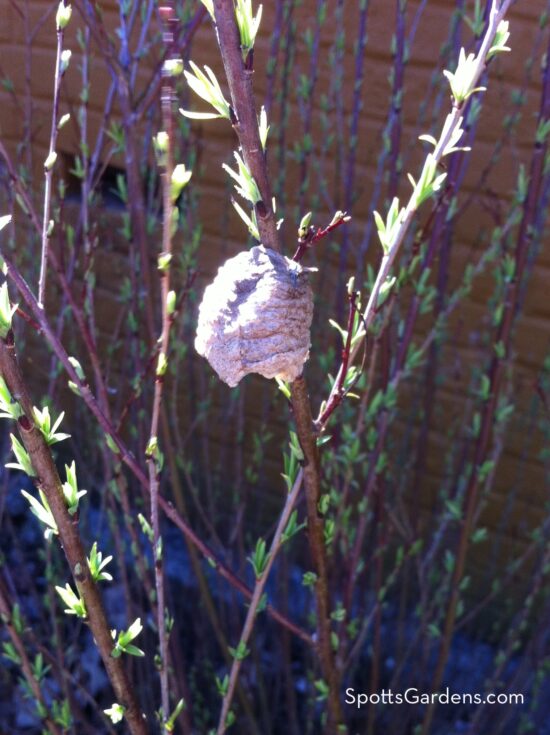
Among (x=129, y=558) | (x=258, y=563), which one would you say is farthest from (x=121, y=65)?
(x=129, y=558)

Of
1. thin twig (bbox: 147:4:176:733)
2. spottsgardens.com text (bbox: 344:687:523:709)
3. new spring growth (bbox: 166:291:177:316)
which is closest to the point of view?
thin twig (bbox: 147:4:176:733)

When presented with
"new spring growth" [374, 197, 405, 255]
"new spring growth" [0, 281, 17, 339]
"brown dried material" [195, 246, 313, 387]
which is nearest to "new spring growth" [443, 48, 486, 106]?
"new spring growth" [374, 197, 405, 255]

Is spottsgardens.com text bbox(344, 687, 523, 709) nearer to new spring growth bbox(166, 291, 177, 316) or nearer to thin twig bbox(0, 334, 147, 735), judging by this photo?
thin twig bbox(0, 334, 147, 735)

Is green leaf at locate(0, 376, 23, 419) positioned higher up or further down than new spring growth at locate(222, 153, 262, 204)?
further down

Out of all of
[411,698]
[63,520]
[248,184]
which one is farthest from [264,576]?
[411,698]

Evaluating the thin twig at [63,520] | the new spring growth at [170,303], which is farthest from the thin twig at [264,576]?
the new spring growth at [170,303]

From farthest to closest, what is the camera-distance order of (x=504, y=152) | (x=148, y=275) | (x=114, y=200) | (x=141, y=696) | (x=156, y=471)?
(x=114, y=200)
(x=504, y=152)
(x=141, y=696)
(x=148, y=275)
(x=156, y=471)

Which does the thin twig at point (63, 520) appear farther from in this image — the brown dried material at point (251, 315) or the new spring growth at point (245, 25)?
the new spring growth at point (245, 25)

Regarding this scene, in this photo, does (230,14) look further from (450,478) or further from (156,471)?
(450,478)

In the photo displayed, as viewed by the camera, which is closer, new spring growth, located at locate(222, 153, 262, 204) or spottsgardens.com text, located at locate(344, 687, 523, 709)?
new spring growth, located at locate(222, 153, 262, 204)
